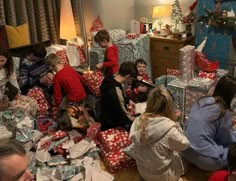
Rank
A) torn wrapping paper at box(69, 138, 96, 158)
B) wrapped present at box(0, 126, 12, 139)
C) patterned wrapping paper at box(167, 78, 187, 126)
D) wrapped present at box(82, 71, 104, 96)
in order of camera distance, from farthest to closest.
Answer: wrapped present at box(82, 71, 104, 96) < patterned wrapping paper at box(167, 78, 187, 126) < torn wrapping paper at box(69, 138, 96, 158) < wrapped present at box(0, 126, 12, 139)

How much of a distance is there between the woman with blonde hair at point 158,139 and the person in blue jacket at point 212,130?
Result: 7.4 inches

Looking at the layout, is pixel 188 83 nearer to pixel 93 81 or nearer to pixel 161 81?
pixel 161 81

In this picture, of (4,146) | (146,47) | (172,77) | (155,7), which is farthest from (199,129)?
(155,7)

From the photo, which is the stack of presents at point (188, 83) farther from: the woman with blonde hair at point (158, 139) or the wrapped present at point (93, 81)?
the woman with blonde hair at point (158, 139)

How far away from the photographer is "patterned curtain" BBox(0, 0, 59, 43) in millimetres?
3807

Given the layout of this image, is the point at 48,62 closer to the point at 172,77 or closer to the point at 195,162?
the point at 172,77

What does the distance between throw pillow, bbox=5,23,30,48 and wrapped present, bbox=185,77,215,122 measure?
1956 millimetres

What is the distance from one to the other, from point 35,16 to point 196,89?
2.25m

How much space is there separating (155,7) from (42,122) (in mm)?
2241

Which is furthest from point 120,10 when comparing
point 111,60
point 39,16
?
point 111,60

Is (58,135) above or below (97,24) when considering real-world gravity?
below

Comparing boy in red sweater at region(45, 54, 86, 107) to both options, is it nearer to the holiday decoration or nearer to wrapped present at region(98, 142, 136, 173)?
wrapped present at region(98, 142, 136, 173)

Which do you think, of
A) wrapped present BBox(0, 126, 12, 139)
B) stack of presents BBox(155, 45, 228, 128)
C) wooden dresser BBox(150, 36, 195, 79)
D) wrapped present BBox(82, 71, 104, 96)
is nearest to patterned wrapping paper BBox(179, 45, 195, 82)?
stack of presents BBox(155, 45, 228, 128)

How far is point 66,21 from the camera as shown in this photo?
13.5ft
